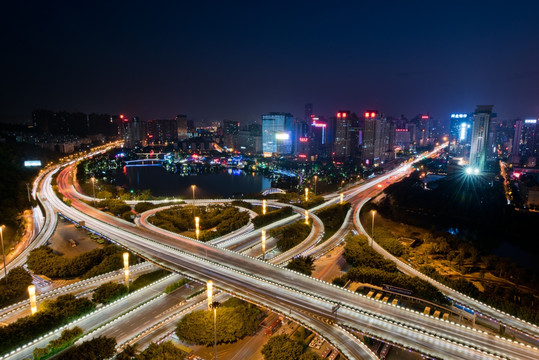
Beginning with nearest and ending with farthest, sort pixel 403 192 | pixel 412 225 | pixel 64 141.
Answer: pixel 412 225, pixel 403 192, pixel 64 141

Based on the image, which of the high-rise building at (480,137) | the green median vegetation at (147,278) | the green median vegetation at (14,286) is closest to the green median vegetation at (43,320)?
the green median vegetation at (147,278)

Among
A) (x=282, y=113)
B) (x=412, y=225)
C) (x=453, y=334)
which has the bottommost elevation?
(x=412, y=225)

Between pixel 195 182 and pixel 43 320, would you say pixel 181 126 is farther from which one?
pixel 43 320

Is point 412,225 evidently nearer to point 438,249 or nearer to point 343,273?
point 438,249

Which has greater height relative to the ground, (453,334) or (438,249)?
(453,334)

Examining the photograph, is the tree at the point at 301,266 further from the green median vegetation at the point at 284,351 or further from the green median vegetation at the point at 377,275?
the green median vegetation at the point at 284,351

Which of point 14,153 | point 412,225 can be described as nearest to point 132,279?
point 412,225
